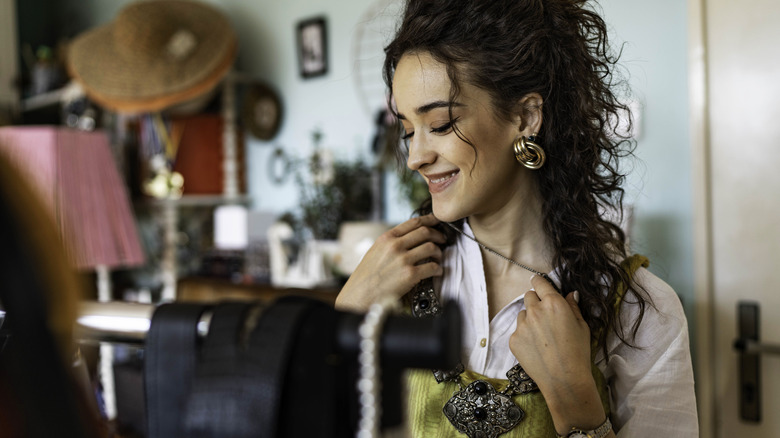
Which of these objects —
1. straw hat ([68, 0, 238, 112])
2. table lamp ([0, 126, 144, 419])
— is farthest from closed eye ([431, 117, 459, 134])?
straw hat ([68, 0, 238, 112])

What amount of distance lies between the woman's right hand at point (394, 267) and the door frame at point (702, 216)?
3.75ft

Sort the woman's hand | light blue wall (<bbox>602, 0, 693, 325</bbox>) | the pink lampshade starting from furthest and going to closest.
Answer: the pink lampshade < light blue wall (<bbox>602, 0, 693, 325</bbox>) < the woman's hand

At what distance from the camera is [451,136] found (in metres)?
0.92

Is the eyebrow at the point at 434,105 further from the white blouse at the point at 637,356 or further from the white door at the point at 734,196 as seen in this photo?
the white door at the point at 734,196

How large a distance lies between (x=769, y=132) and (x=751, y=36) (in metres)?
0.27

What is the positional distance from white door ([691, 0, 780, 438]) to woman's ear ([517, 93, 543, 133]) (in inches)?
40.9

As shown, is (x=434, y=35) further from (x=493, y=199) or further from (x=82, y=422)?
(x=82, y=422)

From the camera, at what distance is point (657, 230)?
1.91 meters

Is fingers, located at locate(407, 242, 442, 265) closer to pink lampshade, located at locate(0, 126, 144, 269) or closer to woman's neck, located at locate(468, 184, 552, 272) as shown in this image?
woman's neck, located at locate(468, 184, 552, 272)

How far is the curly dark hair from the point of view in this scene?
0.94 metres

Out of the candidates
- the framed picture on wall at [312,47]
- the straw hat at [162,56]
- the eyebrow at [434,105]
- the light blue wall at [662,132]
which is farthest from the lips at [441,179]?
the straw hat at [162,56]

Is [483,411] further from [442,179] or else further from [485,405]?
[442,179]

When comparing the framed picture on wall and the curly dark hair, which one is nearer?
the curly dark hair

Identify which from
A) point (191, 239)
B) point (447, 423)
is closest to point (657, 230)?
point (447, 423)
